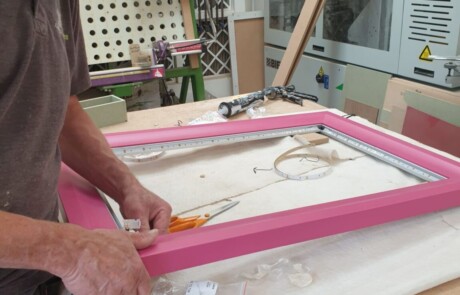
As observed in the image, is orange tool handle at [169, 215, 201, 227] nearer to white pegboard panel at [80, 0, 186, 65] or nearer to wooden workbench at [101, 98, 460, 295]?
wooden workbench at [101, 98, 460, 295]

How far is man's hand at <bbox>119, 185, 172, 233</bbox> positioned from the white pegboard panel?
1.35 m

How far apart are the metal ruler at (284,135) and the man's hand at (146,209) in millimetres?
265

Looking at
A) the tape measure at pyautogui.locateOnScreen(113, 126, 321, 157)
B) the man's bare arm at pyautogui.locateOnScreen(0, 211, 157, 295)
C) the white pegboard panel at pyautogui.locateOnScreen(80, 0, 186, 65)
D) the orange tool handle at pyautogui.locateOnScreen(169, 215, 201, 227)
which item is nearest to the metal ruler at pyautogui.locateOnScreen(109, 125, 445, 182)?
the tape measure at pyautogui.locateOnScreen(113, 126, 321, 157)

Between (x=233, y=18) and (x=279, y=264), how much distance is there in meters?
2.15

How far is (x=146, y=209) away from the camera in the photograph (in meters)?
0.76

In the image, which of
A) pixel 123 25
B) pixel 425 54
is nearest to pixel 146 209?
pixel 425 54

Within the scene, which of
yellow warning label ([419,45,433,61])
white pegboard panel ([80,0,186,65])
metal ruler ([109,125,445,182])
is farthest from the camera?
white pegboard panel ([80,0,186,65])

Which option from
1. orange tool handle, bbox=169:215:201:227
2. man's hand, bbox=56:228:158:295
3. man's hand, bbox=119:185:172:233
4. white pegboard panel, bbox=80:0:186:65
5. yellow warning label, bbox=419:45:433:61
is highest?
white pegboard panel, bbox=80:0:186:65

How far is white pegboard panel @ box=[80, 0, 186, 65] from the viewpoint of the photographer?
1960 mm

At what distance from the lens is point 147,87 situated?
7.80 feet

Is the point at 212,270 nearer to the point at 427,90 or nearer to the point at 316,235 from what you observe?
the point at 316,235

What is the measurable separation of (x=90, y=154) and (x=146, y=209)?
181 mm

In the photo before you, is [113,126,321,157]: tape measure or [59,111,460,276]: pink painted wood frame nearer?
[59,111,460,276]: pink painted wood frame

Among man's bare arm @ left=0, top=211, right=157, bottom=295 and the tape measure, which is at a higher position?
man's bare arm @ left=0, top=211, right=157, bottom=295
